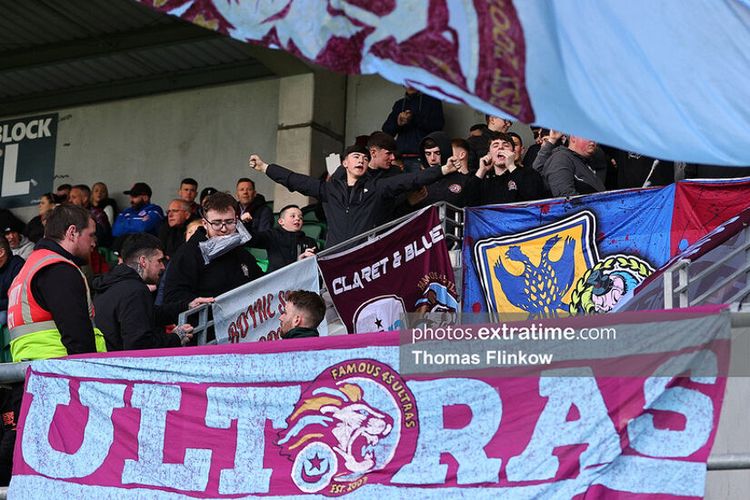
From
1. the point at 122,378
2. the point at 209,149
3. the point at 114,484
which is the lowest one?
the point at 114,484

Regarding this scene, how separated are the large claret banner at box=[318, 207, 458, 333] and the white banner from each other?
52 cm

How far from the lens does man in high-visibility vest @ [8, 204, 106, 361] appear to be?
555 cm

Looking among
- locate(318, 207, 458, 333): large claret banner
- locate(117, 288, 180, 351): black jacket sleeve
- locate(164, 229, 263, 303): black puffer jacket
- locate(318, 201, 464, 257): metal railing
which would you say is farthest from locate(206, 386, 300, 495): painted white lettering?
locate(318, 201, 464, 257): metal railing

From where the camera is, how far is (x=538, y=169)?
10273 millimetres

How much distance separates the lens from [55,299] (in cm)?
554

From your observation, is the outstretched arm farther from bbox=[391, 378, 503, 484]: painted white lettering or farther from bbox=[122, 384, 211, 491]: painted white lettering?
bbox=[391, 378, 503, 484]: painted white lettering

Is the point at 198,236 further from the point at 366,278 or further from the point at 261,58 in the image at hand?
the point at 261,58

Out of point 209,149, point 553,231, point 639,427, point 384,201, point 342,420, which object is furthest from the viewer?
point 209,149

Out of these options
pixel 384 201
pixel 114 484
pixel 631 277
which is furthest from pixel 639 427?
pixel 384 201

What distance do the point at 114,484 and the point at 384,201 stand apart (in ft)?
16.4

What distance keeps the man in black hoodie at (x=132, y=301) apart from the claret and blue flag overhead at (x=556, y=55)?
3.70m

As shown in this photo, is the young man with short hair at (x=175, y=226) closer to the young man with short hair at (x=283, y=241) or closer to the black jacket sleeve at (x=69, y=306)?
the young man with short hair at (x=283, y=241)

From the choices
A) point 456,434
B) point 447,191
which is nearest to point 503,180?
point 447,191

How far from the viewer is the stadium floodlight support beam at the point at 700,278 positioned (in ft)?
18.4
